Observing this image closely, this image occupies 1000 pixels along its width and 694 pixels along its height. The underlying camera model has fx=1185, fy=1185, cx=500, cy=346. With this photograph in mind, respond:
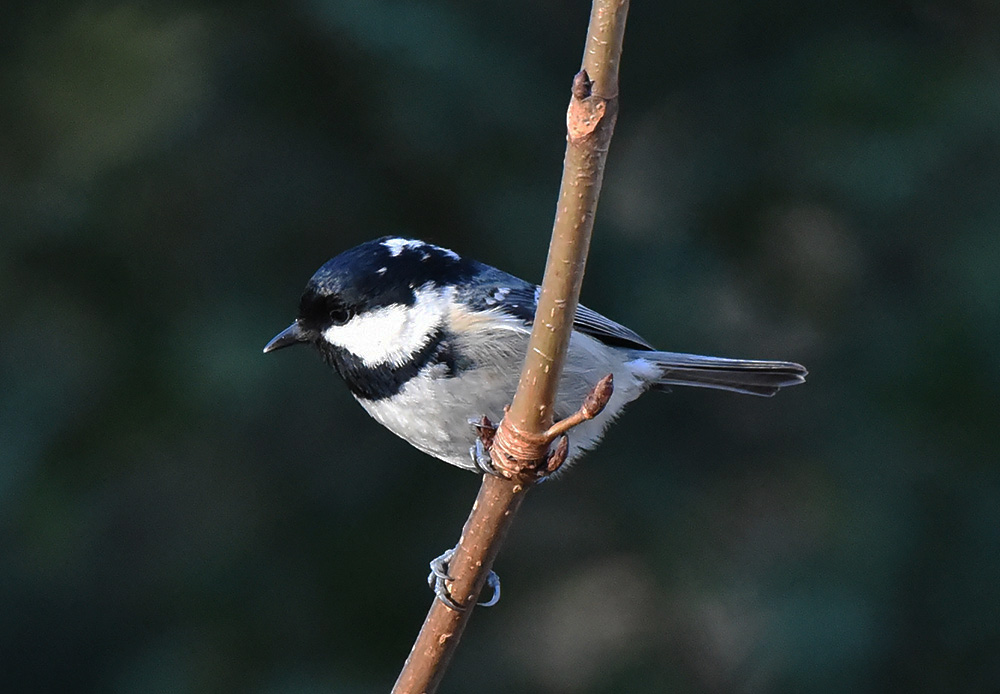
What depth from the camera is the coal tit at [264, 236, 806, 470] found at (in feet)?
7.18

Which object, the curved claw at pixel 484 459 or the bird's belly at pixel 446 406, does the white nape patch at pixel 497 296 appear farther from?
the curved claw at pixel 484 459

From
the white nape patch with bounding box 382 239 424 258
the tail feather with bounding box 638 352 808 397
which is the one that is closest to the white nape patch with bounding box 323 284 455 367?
the white nape patch with bounding box 382 239 424 258

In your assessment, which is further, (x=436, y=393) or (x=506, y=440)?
(x=436, y=393)

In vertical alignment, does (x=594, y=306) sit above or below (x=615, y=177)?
below

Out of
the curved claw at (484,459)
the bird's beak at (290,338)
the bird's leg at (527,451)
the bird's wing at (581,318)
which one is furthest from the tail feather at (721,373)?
the bird's leg at (527,451)

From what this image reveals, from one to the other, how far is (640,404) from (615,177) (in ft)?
2.52

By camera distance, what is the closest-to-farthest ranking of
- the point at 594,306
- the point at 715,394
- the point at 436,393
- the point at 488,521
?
Result: the point at 488,521
the point at 436,393
the point at 594,306
the point at 715,394

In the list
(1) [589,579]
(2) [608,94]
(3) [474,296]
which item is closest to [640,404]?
(1) [589,579]

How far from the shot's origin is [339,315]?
2.24 metres

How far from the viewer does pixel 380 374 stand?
2.21 metres

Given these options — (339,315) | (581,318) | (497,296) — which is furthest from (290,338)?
(581,318)

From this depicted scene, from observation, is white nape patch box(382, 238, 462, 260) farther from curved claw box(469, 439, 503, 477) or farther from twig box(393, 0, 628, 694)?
twig box(393, 0, 628, 694)

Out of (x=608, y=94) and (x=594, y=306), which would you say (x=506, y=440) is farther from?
(x=594, y=306)

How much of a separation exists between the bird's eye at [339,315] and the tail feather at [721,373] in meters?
0.86
